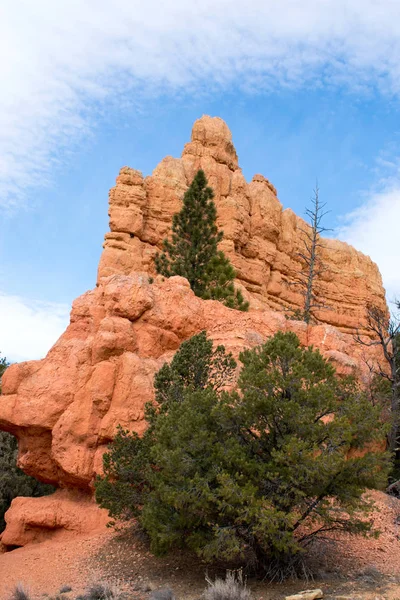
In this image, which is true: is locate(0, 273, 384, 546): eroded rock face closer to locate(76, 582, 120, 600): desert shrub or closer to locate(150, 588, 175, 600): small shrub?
locate(76, 582, 120, 600): desert shrub

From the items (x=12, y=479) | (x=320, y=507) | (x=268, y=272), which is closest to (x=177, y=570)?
(x=320, y=507)

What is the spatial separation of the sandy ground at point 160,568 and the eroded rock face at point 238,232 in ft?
82.7

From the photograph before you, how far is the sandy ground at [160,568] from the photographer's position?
32.9 ft

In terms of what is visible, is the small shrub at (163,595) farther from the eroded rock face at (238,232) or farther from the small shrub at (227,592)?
the eroded rock face at (238,232)

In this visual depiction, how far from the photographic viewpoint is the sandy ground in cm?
1004

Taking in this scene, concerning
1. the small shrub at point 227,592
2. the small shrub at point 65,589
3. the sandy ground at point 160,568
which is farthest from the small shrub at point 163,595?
the small shrub at point 65,589

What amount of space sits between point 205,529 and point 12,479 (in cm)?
1115

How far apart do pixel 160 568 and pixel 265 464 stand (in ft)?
12.3

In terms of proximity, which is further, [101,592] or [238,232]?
[238,232]

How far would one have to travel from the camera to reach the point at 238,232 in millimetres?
42156

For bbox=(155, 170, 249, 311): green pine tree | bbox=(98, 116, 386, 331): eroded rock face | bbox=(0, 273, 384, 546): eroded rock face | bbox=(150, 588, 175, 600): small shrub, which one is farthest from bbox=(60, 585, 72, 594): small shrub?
bbox=(98, 116, 386, 331): eroded rock face

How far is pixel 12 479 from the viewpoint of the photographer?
19453mm

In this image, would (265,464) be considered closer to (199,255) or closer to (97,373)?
(97,373)

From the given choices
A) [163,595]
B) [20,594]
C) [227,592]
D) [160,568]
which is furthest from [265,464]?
[20,594]
